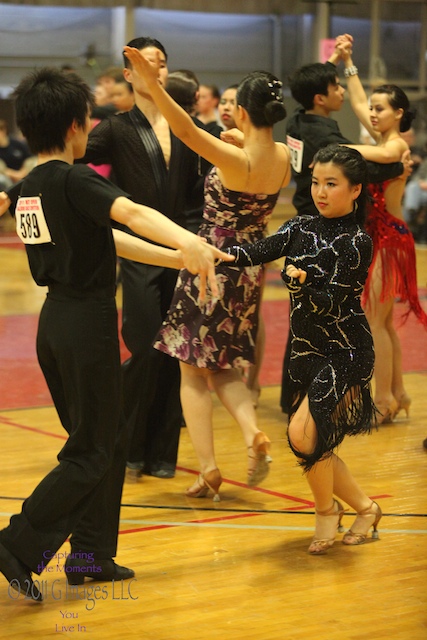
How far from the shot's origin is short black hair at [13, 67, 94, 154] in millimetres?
3152

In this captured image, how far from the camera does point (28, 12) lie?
18.0m

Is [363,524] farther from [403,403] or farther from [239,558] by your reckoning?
[403,403]

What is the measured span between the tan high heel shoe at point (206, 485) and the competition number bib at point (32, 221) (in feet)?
4.88

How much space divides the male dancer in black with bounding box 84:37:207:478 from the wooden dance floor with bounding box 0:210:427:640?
213mm

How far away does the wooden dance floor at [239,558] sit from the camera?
3.14 m

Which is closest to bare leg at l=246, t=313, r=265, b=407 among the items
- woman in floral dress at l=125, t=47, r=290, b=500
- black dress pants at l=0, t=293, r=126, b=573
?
woman in floral dress at l=125, t=47, r=290, b=500

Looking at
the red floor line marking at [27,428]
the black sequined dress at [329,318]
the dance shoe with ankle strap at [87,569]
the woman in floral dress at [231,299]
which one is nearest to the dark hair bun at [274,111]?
the woman in floral dress at [231,299]

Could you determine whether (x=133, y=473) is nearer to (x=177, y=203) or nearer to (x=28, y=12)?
(x=177, y=203)

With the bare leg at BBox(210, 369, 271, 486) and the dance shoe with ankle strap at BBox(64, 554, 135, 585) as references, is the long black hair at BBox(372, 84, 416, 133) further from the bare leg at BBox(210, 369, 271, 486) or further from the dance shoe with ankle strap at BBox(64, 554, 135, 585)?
the dance shoe with ankle strap at BBox(64, 554, 135, 585)

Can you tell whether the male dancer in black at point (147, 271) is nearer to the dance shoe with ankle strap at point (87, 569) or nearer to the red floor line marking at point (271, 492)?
the red floor line marking at point (271, 492)

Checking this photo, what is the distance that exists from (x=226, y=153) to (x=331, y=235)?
573 mm

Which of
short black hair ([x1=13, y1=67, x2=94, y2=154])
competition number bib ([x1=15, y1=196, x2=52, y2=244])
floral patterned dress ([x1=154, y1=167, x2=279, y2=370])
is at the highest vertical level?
short black hair ([x1=13, y1=67, x2=94, y2=154])

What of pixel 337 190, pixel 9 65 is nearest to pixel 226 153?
pixel 337 190

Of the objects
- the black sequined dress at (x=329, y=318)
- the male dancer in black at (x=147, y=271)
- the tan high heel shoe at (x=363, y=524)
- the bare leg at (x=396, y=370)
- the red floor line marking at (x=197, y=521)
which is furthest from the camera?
the bare leg at (x=396, y=370)
